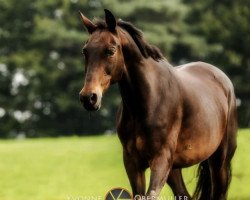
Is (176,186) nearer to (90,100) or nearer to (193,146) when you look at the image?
(193,146)

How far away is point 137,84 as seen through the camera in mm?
5457

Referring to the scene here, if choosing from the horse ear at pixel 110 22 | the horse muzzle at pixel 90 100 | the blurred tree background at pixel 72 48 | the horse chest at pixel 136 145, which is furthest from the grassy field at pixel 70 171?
the blurred tree background at pixel 72 48

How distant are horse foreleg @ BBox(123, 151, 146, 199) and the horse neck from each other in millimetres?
403

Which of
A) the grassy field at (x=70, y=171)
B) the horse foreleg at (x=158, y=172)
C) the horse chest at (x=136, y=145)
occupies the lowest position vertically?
the grassy field at (x=70, y=171)

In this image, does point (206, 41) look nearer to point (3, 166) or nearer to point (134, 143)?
point (3, 166)

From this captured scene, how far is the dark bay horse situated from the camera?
507 centimetres

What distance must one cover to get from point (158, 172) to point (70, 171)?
885cm

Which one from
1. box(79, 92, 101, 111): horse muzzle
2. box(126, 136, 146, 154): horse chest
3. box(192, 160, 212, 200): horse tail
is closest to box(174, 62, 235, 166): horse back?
box(126, 136, 146, 154): horse chest

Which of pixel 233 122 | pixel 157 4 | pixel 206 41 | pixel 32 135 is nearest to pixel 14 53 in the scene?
pixel 32 135

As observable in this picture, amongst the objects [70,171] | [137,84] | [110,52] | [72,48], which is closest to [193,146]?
[137,84]

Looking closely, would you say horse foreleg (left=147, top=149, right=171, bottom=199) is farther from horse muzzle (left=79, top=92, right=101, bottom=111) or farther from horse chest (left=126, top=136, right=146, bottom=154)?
horse muzzle (left=79, top=92, right=101, bottom=111)

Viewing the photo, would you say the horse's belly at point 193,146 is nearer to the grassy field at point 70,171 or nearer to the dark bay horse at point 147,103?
the dark bay horse at point 147,103

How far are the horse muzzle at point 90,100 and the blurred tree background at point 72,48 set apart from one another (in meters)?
29.4

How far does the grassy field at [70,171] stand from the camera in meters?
12.0
